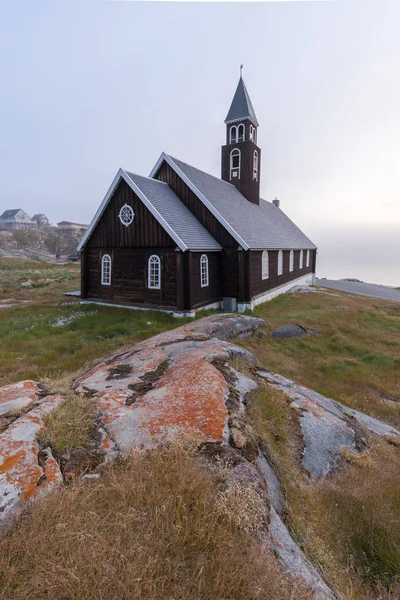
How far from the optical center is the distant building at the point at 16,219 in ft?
467

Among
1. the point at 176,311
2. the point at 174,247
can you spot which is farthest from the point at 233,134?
the point at 176,311

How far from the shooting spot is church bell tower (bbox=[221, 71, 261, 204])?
2594 centimetres

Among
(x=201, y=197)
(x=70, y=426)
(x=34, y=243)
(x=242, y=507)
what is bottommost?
(x=242, y=507)

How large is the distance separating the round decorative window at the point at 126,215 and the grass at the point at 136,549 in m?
16.8

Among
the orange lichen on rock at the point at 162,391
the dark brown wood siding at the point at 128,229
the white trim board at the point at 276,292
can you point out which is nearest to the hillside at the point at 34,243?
the white trim board at the point at 276,292

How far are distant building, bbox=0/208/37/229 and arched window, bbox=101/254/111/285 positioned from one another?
14642 cm

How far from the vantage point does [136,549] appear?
98.3 inches

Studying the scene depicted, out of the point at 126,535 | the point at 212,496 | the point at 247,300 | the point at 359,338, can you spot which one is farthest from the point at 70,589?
the point at 247,300

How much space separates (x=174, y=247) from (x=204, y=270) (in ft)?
8.11

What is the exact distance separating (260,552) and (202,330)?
338 inches

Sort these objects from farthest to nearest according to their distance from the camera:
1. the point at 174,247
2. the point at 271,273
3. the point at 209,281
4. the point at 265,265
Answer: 1. the point at 271,273
2. the point at 265,265
3. the point at 209,281
4. the point at 174,247

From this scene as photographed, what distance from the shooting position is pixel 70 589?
2145 millimetres

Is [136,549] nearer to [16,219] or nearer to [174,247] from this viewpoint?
[174,247]

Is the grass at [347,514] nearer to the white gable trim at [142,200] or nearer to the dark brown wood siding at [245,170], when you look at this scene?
the white gable trim at [142,200]
